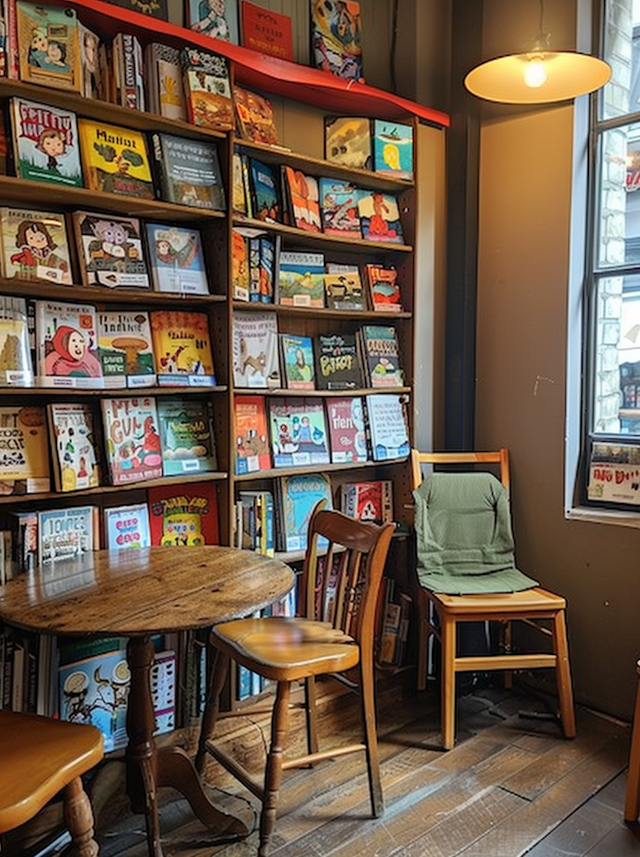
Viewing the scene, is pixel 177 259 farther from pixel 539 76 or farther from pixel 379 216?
pixel 539 76

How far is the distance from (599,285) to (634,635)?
1.31 meters

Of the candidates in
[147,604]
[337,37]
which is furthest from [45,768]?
[337,37]

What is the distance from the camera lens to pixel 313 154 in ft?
9.31

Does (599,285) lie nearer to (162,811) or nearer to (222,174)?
(222,174)

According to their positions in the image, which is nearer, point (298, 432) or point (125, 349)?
point (125, 349)

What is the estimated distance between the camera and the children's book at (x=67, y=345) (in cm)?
213

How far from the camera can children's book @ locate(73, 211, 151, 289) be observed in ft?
7.17

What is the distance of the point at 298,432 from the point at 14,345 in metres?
1.06

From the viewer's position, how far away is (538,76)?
229 centimetres

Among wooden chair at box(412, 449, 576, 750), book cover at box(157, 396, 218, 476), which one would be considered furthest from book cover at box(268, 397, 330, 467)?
wooden chair at box(412, 449, 576, 750)

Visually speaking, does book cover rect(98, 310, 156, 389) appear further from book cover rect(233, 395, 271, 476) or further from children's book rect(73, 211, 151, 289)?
book cover rect(233, 395, 271, 476)

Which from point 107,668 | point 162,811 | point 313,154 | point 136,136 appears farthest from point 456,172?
point 162,811

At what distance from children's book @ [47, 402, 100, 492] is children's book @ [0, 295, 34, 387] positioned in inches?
5.3

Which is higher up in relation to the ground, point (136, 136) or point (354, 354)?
point (136, 136)
